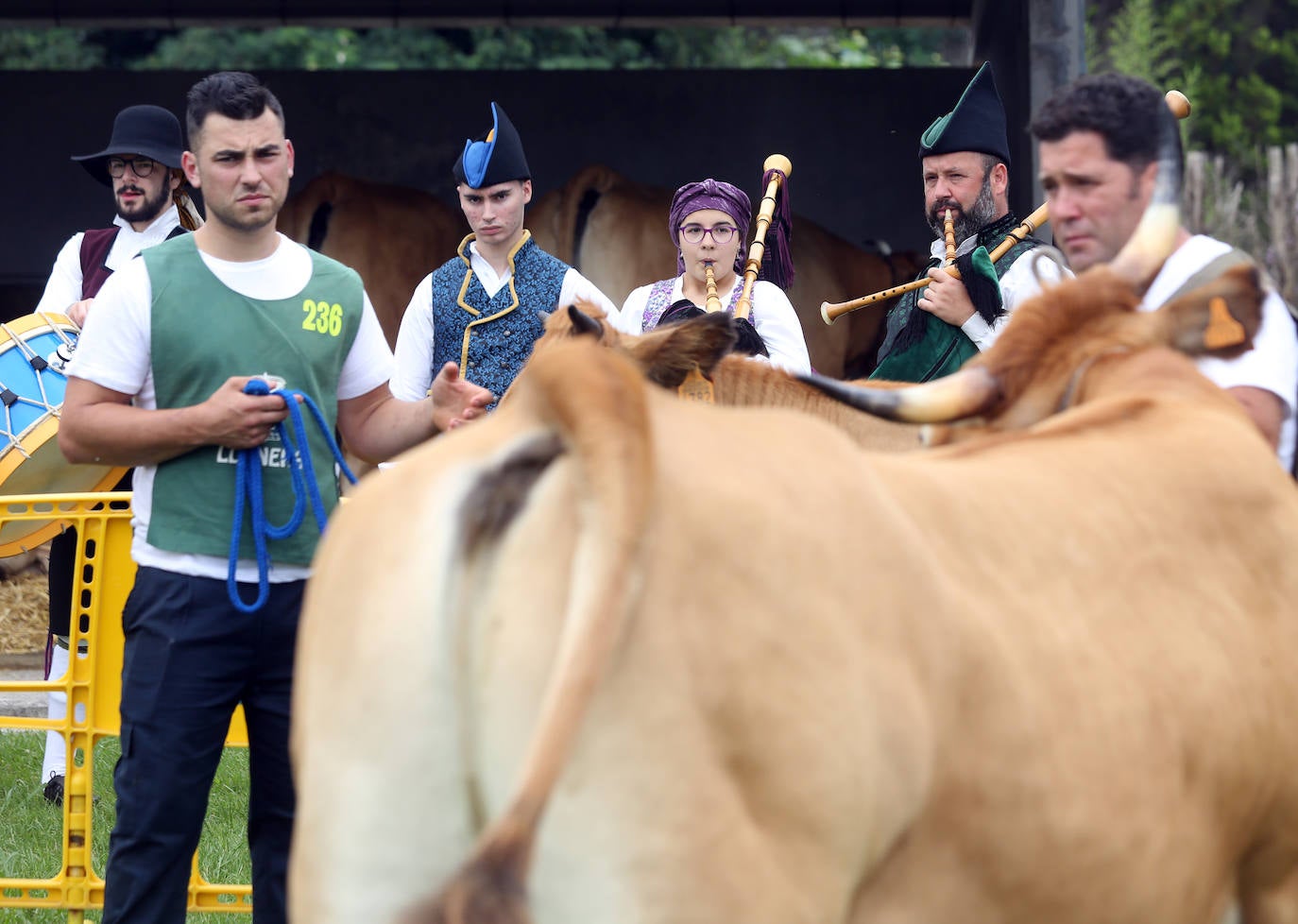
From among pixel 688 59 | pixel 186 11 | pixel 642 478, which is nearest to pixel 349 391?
pixel 642 478

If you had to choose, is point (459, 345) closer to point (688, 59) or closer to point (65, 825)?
point (65, 825)

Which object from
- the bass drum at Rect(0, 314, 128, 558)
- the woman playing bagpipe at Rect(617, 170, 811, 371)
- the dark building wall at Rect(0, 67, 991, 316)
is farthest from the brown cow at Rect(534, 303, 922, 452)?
the dark building wall at Rect(0, 67, 991, 316)

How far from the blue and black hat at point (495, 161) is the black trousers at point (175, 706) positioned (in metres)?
2.26

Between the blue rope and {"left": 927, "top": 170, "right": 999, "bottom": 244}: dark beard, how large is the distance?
2.59 metres

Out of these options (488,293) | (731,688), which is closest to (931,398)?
(731,688)

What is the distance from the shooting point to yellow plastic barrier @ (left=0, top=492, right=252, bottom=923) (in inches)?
183

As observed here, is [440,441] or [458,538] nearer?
[458,538]

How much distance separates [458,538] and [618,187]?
394 inches

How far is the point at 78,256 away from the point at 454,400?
3111mm

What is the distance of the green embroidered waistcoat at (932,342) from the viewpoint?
5.08m

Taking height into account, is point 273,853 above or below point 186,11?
below

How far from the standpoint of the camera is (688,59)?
2909 cm

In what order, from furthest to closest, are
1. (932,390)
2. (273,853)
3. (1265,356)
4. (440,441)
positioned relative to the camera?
1. (273,853)
2. (1265,356)
3. (932,390)
4. (440,441)

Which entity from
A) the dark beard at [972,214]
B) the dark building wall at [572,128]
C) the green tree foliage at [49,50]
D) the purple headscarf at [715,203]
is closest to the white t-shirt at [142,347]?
the purple headscarf at [715,203]
